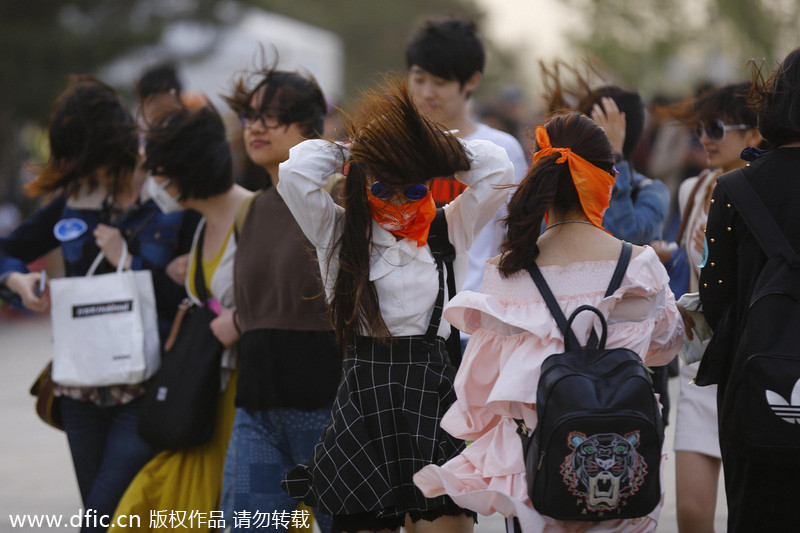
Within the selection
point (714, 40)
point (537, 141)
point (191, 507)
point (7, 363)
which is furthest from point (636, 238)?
point (714, 40)

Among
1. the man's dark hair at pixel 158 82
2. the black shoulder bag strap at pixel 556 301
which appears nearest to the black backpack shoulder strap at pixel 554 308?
the black shoulder bag strap at pixel 556 301

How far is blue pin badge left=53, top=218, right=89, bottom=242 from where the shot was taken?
192 inches

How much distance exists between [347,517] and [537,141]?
1450 mm

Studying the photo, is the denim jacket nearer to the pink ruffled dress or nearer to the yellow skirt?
the pink ruffled dress

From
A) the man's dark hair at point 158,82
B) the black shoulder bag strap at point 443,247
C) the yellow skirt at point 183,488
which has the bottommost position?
the yellow skirt at point 183,488

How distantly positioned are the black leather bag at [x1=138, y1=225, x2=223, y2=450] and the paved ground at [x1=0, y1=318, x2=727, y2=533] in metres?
1.77

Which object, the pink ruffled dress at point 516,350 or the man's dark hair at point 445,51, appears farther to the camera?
the man's dark hair at point 445,51

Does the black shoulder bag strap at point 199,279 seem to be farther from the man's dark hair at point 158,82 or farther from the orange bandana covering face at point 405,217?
the orange bandana covering face at point 405,217

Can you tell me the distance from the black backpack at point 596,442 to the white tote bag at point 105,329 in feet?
7.57

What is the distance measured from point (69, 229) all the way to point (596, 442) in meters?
3.00

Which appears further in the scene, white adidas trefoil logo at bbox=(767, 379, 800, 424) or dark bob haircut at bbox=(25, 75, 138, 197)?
dark bob haircut at bbox=(25, 75, 138, 197)

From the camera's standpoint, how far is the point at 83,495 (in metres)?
4.82

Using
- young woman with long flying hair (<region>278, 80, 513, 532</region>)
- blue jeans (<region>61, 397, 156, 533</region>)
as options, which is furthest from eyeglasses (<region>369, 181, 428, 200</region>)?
blue jeans (<region>61, 397, 156, 533</region>)

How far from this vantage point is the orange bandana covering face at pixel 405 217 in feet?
12.2
